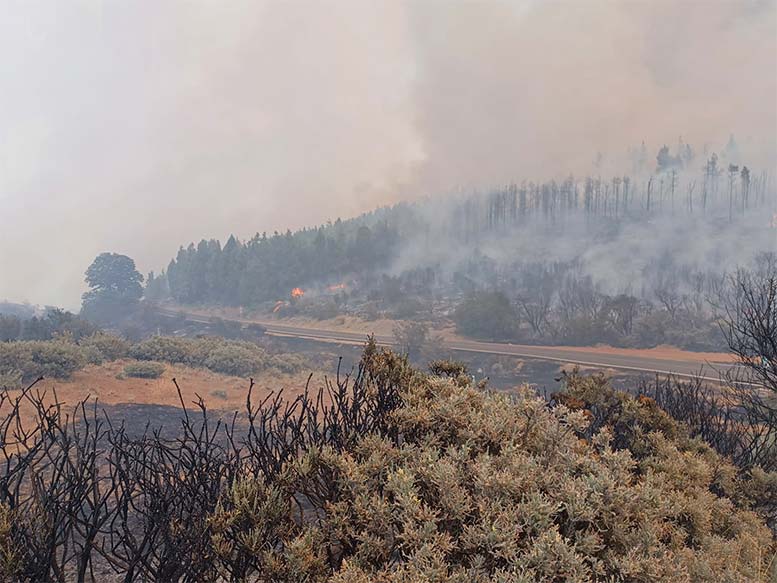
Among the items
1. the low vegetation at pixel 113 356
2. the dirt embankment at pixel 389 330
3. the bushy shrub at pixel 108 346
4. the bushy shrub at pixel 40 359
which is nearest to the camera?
the bushy shrub at pixel 40 359

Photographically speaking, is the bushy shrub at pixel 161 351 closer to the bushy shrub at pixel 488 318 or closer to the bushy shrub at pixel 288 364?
the bushy shrub at pixel 288 364

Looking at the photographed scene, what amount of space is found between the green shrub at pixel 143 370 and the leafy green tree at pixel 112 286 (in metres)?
44.4

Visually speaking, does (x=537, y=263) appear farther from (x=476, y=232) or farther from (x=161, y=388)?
(x=161, y=388)

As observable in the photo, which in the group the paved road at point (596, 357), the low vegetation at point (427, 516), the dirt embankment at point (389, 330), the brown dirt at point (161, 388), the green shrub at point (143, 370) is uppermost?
the low vegetation at point (427, 516)

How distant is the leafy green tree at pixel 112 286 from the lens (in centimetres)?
5860

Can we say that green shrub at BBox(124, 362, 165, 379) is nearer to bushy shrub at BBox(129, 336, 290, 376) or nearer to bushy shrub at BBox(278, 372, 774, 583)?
bushy shrub at BBox(129, 336, 290, 376)

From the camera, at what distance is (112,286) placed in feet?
202

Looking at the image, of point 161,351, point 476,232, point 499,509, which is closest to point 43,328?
point 161,351

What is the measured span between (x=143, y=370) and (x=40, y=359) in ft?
11.0

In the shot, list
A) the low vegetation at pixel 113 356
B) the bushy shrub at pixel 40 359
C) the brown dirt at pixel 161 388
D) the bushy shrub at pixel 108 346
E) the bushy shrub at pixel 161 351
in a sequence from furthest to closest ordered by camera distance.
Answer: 1. the bushy shrub at pixel 161 351
2. the bushy shrub at pixel 108 346
3. the low vegetation at pixel 113 356
4. the bushy shrub at pixel 40 359
5. the brown dirt at pixel 161 388

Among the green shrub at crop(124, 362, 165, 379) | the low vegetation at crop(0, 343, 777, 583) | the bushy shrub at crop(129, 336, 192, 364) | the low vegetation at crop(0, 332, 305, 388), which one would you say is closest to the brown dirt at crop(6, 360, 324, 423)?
the green shrub at crop(124, 362, 165, 379)

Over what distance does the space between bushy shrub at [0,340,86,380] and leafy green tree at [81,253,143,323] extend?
147ft

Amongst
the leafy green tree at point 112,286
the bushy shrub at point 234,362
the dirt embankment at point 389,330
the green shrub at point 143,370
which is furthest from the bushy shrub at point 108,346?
the leafy green tree at point 112,286

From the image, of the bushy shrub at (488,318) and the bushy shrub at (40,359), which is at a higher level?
the bushy shrub at (488,318)
